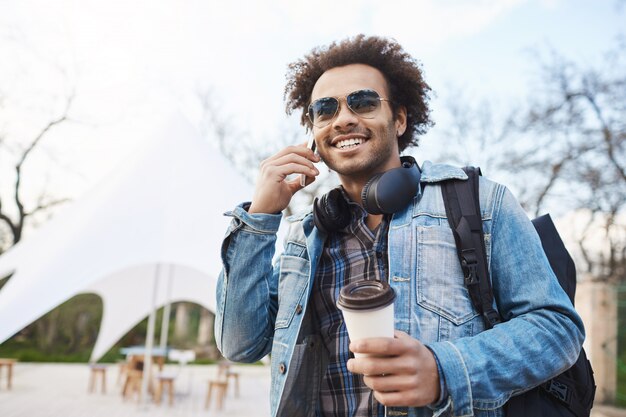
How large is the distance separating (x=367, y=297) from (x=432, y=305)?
15.3 inches

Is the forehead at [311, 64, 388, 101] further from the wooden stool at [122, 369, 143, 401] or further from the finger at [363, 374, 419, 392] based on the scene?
the wooden stool at [122, 369, 143, 401]

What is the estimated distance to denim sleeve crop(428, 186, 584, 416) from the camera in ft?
3.32

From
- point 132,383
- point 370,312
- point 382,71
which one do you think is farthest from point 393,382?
point 132,383

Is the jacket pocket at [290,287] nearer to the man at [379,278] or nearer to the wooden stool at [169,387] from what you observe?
the man at [379,278]

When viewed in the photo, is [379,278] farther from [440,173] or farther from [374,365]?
[374,365]

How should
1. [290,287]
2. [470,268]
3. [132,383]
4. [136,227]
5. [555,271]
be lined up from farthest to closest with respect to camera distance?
[132,383], [136,227], [290,287], [555,271], [470,268]

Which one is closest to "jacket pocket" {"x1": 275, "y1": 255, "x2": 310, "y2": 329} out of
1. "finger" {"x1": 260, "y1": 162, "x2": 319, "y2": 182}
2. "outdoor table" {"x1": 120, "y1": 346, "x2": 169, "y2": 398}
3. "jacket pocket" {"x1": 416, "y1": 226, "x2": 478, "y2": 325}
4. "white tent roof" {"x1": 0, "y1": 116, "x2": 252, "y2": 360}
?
"finger" {"x1": 260, "y1": 162, "x2": 319, "y2": 182}

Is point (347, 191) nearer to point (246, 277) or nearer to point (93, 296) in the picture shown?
point (246, 277)

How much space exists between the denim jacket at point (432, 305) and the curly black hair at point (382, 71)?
21.7 inches

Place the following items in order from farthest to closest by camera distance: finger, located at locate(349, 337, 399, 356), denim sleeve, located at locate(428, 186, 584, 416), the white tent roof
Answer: the white tent roof < denim sleeve, located at locate(428, 186, 584, 416) < finger, located at locate(349, 337, 399, 356)

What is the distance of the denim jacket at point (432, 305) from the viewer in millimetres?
1050

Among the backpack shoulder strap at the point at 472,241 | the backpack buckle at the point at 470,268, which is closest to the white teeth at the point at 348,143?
the backpack shoulder strap at the point at 472,241

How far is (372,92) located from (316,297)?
0.70 m

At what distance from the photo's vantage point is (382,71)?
1868 mm
